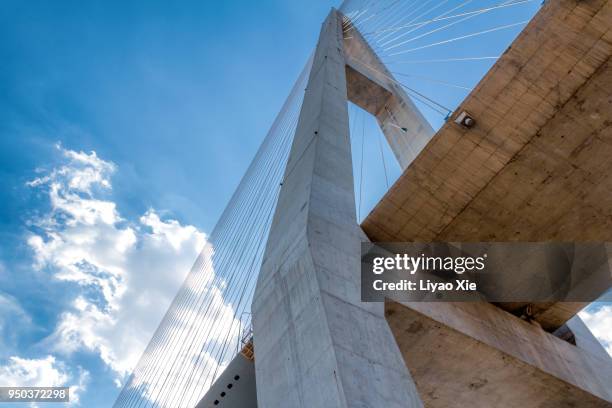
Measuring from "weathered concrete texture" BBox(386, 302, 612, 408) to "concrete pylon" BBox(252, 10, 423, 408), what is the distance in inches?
97.7

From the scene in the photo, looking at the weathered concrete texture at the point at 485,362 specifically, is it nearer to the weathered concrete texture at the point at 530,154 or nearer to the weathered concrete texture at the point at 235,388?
the weathered concrete texture at the point at 530,154

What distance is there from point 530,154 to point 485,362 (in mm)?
3851

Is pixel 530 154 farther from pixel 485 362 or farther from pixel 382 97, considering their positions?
pixel 382 97

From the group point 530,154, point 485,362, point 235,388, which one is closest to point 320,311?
point 235,388

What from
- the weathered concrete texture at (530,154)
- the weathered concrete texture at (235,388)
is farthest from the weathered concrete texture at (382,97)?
the weathered concrete texture at (235,388)

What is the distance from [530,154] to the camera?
8516mm

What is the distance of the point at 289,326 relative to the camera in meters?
5.09

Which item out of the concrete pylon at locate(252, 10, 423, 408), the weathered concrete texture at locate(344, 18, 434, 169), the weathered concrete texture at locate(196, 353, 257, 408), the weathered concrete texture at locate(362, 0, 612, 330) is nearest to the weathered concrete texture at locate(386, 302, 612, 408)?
the weathered concrete texture at locate(362, 0, 612, 330)

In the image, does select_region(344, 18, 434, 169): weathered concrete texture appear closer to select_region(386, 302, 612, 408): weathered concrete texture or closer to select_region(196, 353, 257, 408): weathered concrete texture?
select_region(386, 302, 612, 408): weathered concrete texture

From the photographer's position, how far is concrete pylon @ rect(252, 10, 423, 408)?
4199mm

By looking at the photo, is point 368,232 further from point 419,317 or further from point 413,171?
point 419,317

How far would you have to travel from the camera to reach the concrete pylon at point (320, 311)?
13.8 ft

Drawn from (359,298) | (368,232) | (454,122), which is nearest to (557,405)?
(368,232)

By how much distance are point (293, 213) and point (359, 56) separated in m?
14.4
